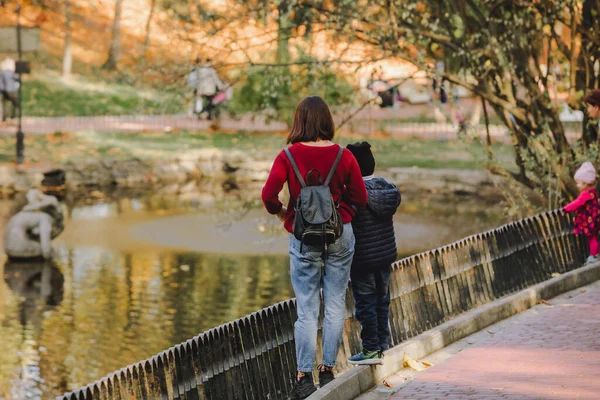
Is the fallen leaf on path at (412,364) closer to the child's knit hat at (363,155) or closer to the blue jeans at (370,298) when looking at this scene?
the blue jeans at (370,298)

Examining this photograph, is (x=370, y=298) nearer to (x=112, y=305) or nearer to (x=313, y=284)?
(x=313, y=284)

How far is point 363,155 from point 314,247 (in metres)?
0.95

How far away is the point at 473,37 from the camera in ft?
49.6

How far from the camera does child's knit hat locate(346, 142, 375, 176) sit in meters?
7.54

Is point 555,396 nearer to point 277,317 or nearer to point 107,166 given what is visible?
point 277,317

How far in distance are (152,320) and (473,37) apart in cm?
531

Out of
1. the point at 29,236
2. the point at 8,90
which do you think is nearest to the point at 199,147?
the point at 8,90

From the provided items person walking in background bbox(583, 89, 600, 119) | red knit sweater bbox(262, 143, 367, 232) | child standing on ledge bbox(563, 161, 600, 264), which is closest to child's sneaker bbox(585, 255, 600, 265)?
child standing on ledge bbox(563, 161, 600, 264)

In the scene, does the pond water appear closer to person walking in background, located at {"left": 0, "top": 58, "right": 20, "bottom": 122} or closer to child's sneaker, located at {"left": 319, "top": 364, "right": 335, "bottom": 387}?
child's sneaker, located at {"left": 319, "top": 364, "right": 335, "bottom": 387}

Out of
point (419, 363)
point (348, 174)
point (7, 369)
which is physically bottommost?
point (7, 369)

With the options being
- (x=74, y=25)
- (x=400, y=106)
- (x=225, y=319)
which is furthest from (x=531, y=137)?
(x=74, y=25)

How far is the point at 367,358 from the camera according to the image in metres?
7.67

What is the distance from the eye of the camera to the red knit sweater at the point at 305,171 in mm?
6848

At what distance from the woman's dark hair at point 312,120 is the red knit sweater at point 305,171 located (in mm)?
64
